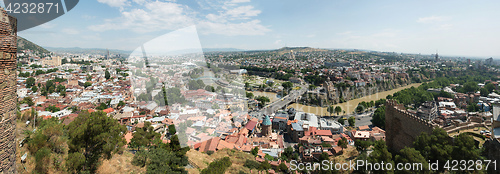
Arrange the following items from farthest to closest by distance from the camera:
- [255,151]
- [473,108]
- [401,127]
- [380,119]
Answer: [473,108] → [380,119] → [255,151] → [401,127]

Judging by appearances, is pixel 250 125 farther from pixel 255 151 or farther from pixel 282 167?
pixel 282 167

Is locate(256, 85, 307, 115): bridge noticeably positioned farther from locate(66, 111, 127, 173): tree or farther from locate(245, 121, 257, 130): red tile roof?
locate(66, 111, 127, 173): tree

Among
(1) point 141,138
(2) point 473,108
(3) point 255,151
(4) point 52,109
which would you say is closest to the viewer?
(1) point 141,138

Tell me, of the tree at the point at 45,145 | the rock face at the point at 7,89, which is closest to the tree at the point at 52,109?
the tree at the point at 45,145

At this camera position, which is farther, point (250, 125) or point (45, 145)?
point (250, 125)

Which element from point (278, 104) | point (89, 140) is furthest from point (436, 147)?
point (278, 104)

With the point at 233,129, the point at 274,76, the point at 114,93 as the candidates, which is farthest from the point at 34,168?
the point at 274,76

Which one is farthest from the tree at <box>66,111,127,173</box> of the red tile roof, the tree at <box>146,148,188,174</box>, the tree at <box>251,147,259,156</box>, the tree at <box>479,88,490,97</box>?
the tree at <box>479,88,490,97</box>
